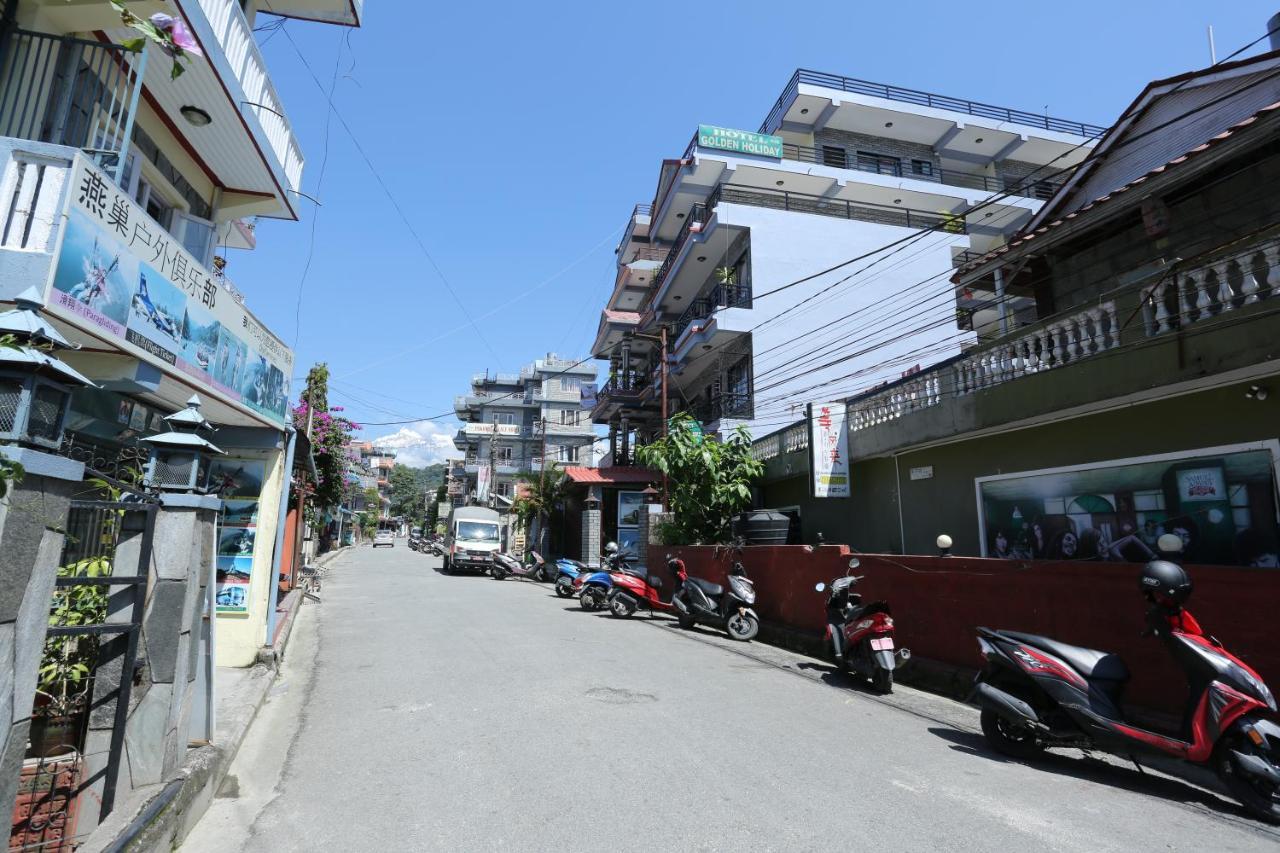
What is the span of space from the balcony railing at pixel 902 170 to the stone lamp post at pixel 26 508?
2473 centimetres

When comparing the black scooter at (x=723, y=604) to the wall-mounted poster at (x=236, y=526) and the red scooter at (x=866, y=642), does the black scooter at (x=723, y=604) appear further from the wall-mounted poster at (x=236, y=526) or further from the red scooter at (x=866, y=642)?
the wall-mounted poster at (x=236, y=526)

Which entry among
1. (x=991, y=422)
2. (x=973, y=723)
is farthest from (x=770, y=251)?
(x=973, y=723)

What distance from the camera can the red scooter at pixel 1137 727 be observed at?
164 inches

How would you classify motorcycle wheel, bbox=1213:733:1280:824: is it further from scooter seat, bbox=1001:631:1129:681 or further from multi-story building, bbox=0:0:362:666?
multi-story building, bbox=0:0:362:666

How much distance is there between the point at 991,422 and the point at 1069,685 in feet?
19.1

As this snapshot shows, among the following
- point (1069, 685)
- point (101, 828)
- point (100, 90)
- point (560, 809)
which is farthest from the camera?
point (100, 90)

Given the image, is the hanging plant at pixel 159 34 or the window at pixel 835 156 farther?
the window at pixel 835 156

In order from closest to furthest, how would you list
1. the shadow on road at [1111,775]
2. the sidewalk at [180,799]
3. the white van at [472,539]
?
1. the sidewalk at [180,799]
2. the shadow on road at [1111,775]
3. the white van at [472,539]

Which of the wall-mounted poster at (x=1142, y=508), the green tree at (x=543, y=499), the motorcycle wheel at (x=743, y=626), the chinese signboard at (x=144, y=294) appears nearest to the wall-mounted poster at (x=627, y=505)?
the green tree at (x=543, y=499)

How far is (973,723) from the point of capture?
635 cm

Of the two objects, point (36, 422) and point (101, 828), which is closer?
point (36, 422)

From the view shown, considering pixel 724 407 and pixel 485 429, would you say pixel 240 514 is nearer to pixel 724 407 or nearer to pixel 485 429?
pixel 724 407

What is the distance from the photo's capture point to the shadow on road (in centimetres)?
447

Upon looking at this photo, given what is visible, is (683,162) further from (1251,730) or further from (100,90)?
(1251,730)
